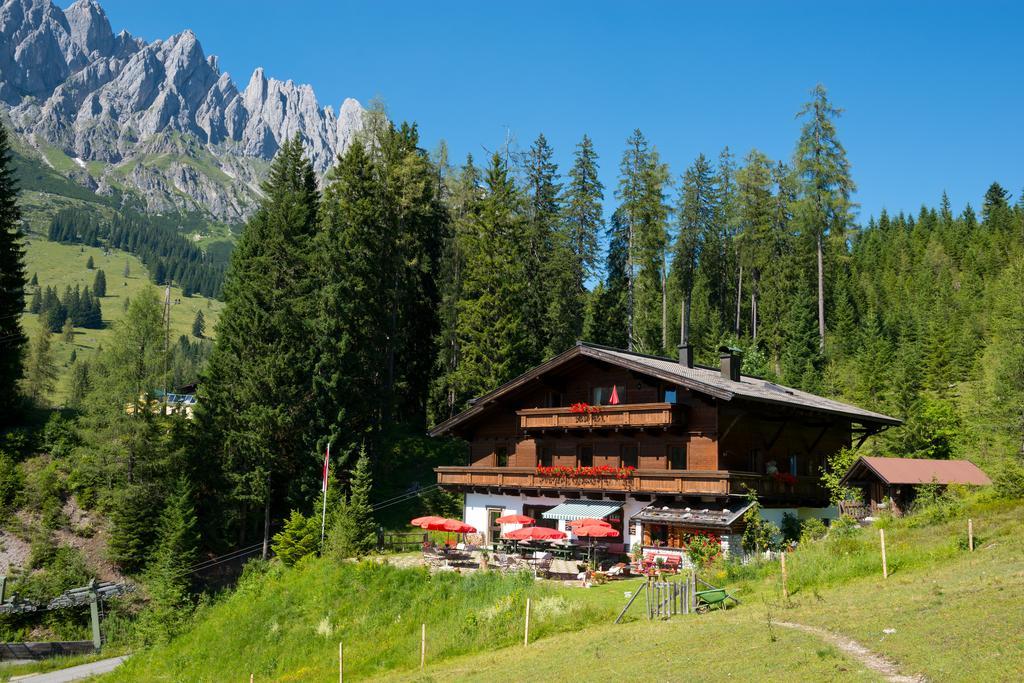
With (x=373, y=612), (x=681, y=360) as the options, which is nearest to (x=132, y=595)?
(x=373, y=612)

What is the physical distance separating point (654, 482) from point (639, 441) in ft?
10.5

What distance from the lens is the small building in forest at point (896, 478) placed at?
109ft

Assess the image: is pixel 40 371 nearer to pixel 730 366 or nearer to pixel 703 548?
pixel 730 366

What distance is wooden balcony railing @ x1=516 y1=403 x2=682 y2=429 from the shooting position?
108 ft

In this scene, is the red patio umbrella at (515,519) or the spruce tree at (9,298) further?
the spruce tree at (9,298)

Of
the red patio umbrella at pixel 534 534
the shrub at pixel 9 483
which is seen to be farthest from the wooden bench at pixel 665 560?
the shrub at pixel 9 483

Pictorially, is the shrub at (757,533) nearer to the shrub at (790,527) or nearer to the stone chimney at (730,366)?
the shrub at (790,527)

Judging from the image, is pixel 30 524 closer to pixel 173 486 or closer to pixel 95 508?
pixel 95 508

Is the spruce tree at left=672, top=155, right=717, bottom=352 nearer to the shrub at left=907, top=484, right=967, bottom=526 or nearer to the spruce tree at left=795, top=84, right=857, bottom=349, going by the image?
the spruce tree at left=795, top=84, right=857, bottom=349

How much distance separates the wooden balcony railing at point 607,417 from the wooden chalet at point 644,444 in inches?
2.1

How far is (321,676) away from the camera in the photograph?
79.6 feet

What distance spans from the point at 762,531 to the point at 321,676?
1592 cm

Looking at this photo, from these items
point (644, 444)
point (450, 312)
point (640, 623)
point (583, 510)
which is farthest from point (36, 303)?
point (640, 623)

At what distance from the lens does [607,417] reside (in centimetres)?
3503
